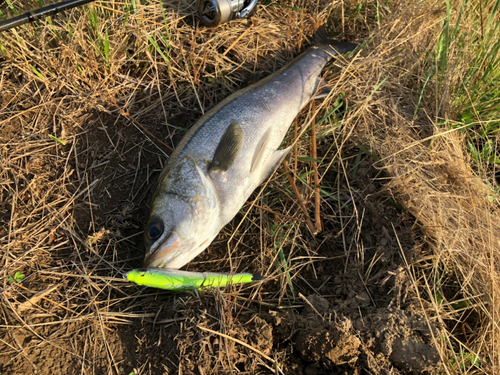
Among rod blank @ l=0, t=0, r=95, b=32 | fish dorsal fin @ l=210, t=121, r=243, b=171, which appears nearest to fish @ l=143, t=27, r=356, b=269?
fish dorsal fin @ l=210, t=121, r=243, b=171

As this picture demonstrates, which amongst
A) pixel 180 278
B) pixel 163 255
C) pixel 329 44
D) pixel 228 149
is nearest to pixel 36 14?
pixel 228 149

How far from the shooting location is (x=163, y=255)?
2.40m

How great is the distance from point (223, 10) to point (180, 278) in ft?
8.55

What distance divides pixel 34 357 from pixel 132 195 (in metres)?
1.31

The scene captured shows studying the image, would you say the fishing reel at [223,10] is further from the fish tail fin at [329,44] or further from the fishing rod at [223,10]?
the fish tail fin at [329,44]

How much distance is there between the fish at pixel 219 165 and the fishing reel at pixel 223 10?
824 millimetres

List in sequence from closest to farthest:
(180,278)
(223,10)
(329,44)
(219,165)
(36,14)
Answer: (180,278)
(219,165)
(36,14)
(223,10)
(329,44)

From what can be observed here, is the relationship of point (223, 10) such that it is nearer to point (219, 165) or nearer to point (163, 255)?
point (219, 165)

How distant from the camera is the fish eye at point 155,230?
246cm

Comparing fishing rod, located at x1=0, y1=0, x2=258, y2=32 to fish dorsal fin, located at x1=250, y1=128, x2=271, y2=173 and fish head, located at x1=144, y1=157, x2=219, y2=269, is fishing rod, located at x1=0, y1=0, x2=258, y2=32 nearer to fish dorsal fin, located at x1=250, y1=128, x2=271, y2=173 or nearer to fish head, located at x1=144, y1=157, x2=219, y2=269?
fish dorsal fin, located at x1=250, y1=128, x2=271, y2=173

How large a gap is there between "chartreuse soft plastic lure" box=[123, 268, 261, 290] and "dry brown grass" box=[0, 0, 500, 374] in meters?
0.09

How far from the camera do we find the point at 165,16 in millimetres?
3611

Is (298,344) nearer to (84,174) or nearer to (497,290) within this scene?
(497,290)

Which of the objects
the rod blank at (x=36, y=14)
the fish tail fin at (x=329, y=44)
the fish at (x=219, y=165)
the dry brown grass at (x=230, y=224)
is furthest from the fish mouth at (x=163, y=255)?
the fish tail fin at (x=329, y=44)
